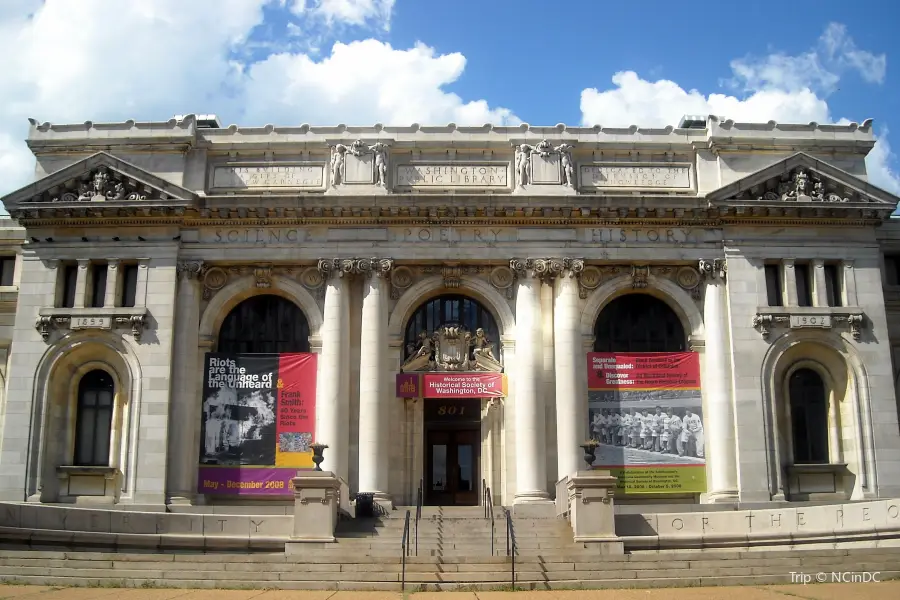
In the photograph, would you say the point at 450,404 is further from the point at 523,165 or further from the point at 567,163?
the point at 567,163

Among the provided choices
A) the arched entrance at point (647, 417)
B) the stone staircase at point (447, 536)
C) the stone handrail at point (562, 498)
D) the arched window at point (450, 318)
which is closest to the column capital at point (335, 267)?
the arched window at point (450, 318)

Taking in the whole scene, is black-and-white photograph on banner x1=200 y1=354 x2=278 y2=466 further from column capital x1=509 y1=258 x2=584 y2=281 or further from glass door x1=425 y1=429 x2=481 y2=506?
column capital x1=509 y1=258 x2=584 y2=281

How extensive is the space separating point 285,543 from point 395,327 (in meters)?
10.4

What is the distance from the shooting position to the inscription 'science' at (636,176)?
36.6 m

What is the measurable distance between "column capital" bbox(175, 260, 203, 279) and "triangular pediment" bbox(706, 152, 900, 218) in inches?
716

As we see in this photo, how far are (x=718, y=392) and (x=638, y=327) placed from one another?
12.3 feet

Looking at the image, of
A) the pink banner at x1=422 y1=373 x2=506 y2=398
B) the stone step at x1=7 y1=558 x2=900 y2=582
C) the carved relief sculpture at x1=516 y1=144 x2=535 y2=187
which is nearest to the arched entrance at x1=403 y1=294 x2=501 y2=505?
the pink banner at x1=422 y1=373 x2=506 y2=398

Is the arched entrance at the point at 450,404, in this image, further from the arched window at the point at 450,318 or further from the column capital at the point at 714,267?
the column capital at the point at 714,267

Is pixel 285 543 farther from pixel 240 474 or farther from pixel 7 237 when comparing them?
pixel 7 237

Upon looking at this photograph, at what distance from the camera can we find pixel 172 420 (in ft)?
113

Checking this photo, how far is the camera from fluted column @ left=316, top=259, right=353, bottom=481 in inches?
1335

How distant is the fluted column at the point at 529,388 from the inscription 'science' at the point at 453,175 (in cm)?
333

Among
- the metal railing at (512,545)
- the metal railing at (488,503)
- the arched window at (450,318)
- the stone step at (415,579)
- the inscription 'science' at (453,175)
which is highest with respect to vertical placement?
the inscription 'science' at (453,175)

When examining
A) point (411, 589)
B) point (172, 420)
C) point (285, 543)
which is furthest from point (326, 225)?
point (411, 589)
